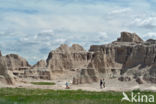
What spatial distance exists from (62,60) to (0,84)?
70376 millimetres

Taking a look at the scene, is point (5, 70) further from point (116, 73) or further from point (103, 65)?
point (116, 73)

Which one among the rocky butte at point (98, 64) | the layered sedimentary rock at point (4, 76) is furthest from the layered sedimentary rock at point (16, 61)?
the layered sedimentary rock at point (4, 76)

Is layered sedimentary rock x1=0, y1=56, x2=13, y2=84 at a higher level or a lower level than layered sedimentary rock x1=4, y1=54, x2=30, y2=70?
higher

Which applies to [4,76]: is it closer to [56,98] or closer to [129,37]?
[56,98]

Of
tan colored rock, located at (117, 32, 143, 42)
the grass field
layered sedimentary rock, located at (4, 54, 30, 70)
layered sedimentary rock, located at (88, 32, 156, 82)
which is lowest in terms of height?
layered sedimentary rock, located at (4, 54, 30, 70)

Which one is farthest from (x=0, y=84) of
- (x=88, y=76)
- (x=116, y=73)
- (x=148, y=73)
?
(x=116, y=73)

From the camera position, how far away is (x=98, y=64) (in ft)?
240

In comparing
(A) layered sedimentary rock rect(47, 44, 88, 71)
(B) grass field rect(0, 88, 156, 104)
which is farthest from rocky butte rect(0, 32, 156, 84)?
(B) grass field rect(0, 88, 156, 104)

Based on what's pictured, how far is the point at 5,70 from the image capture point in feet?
170

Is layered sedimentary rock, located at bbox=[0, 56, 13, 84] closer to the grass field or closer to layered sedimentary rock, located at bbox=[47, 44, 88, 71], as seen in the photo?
the grass field

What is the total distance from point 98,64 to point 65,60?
151 feet

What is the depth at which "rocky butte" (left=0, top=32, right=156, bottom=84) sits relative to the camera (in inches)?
2469

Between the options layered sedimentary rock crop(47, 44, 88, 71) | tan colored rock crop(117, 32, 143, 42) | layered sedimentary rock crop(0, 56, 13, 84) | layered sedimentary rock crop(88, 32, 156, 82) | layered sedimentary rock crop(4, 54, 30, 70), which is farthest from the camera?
layered sedimentary rock crop(4, 54, 30, 70)

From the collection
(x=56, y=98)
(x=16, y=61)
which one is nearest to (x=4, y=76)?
(x=56, y=98)
